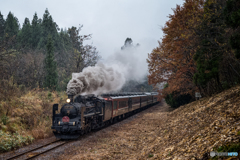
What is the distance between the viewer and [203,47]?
35.2ft

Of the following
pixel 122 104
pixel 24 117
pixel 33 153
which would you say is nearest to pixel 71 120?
pixel 33 153

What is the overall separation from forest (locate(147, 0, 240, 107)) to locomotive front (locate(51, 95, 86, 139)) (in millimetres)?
7268

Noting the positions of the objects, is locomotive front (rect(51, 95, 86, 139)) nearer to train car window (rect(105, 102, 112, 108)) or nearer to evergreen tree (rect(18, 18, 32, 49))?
train car window (rect(105, 102, 112, 108))

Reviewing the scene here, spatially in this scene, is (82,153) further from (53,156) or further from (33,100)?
(33,100)

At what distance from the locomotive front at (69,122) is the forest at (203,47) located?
7.27m

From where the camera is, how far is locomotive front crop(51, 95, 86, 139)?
35.5 ft

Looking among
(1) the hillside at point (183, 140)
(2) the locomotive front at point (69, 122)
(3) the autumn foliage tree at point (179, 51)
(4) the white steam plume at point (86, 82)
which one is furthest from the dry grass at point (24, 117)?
(3) the autumn foliage tree at point (179, 51)

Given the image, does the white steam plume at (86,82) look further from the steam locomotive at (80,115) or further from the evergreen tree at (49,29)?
the evergreen tree at (49,29)

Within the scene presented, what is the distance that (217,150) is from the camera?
4.12m

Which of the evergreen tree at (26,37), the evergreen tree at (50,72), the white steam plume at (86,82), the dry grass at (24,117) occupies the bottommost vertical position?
the dry grass at (24,117)

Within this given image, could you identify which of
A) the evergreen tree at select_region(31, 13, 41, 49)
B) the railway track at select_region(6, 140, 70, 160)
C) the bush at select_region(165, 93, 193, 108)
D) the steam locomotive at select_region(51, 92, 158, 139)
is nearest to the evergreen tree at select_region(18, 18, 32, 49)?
the evergreen tree at select_region(31, 13, 41, 49)

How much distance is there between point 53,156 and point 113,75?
1321cm

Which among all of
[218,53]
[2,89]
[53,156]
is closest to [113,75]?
[2,89]

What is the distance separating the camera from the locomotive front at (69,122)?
426 inches
